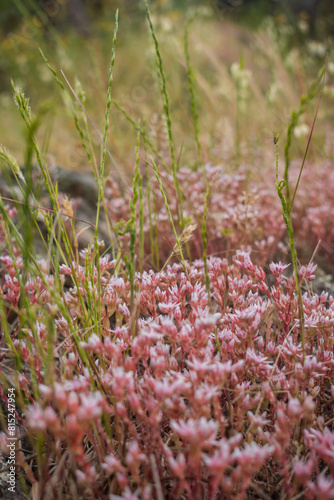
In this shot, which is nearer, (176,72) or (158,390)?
(158,390)

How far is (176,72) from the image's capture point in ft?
19.1

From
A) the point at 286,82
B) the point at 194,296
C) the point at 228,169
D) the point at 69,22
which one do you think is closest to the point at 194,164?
the point at 228,169

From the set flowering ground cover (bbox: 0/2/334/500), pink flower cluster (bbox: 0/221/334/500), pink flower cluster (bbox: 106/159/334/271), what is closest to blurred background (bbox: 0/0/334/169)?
pink flower cluster (bbox: 106/159/334/271)

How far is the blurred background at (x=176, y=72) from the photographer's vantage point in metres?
3.04

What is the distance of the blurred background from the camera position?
3.04 metres

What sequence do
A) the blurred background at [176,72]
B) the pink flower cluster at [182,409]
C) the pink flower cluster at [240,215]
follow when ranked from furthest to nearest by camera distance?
the blurred background at [176,72]
the pink flower cluster at [240,215]
the pink flower cluster at [182,409]

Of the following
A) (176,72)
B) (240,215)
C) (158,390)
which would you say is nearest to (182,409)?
(158,390)

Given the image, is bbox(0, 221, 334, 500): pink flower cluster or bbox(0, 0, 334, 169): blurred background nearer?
bbox(0, 221, 334, 500): pink flower cluster

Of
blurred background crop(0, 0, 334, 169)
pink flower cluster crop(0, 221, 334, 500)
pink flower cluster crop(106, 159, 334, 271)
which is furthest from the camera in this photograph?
blurred background crop(0, 0, 334, 169)

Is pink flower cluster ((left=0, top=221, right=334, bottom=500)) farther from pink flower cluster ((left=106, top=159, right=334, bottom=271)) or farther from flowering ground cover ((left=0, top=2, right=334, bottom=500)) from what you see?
pink flower cluster ((left=106, top=159, right=334, bottom=271))

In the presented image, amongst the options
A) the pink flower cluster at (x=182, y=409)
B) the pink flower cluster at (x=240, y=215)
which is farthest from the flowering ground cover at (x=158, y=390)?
the pink flower cluster at (x=240, y=215)

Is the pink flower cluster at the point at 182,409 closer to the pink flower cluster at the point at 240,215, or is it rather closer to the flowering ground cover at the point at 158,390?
the flowering ground cover at the point at 158,390

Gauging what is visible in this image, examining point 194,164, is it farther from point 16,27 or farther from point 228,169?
point 16,27

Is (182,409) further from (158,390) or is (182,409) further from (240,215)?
(240,215)
